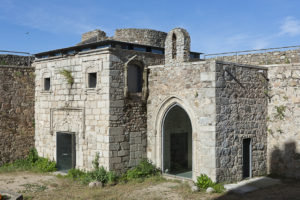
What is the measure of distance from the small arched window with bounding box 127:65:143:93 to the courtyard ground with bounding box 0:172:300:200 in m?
3.37

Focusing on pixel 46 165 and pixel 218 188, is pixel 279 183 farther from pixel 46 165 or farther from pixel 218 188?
pixel 46 165

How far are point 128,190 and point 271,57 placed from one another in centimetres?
998

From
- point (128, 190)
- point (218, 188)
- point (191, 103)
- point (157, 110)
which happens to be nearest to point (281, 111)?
point (191, 103)

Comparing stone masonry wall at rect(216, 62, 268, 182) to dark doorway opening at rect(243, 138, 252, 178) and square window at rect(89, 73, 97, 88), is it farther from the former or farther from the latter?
square window at rect(89, 73, 97, 88)

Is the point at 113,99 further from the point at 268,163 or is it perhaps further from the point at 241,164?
the point at 268,163

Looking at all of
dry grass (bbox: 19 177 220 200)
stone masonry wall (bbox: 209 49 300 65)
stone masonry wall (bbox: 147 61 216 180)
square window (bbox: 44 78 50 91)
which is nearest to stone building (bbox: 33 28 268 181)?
stone masonry wall (bbox: 147 61 216 180)

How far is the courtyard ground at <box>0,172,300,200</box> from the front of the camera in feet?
31.4

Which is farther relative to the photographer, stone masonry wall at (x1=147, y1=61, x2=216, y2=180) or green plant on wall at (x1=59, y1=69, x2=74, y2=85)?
green plant on wall at (x1=59, y1=69, x2=74, y2=85)

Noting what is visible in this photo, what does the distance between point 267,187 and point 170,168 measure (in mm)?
3899

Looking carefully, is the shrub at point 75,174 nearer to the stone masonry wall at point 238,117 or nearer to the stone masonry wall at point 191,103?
the stone masonry wall at point 191,103

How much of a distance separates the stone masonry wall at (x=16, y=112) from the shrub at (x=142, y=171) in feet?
17.6

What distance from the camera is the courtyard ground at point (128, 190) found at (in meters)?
9.56

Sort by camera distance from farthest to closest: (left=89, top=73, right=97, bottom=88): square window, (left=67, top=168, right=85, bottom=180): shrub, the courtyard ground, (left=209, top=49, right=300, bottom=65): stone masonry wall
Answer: (left=209, top=49, right=300, bottom=65): stone masonry wall
(left=89, top=73, right=97, bottom=88): square window
(left=67, top=168, right=85, bottom=180): shrub
the courtyard ground

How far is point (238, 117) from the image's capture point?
36.9 ft
